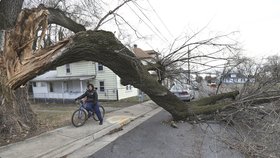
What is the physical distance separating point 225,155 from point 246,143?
2.71 meters

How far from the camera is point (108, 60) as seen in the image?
5715mm

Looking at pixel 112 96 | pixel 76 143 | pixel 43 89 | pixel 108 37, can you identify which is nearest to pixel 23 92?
pixel 76 143

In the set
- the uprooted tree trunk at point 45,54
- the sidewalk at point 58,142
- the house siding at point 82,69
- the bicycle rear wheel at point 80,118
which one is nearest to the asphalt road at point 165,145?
the sidewalk at point 58,142

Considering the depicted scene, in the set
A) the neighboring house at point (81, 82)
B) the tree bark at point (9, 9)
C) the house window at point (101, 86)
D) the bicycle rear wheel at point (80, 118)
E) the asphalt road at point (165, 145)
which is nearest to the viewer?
the asphalt road at point (165, 145)

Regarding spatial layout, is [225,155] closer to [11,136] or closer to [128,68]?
[128,68]

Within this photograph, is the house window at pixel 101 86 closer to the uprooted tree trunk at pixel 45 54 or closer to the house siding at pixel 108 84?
the house siding at pixel 108 84

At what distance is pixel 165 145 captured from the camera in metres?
7.63

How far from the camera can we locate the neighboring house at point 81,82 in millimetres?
25641

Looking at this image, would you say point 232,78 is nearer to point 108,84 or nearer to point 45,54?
point 45,54

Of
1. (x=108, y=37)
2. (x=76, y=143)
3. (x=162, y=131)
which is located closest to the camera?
(x=108, y=37)

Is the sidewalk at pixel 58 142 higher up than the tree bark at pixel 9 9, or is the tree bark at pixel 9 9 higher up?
the tree bark at pixel 9 9

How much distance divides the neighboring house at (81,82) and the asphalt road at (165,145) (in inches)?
615

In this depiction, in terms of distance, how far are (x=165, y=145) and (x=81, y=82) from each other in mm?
20733

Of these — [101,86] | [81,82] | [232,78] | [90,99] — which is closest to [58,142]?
[90,99]
